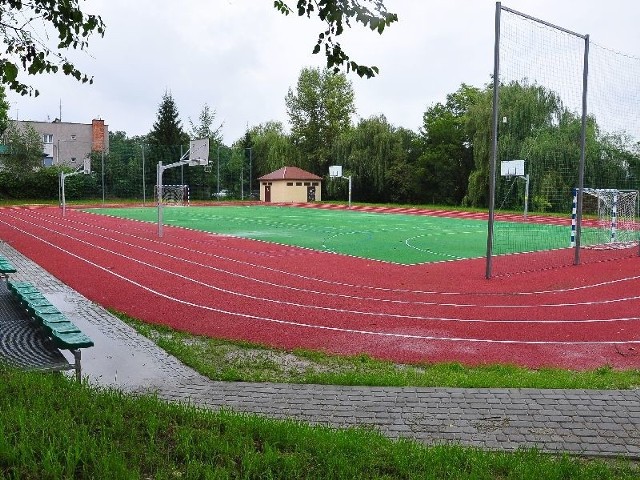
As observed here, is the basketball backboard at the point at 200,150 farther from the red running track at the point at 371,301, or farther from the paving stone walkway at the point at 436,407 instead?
the paving stone walkway at the point at 436,407

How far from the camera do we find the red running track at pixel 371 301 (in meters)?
9.53

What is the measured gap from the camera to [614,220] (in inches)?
927

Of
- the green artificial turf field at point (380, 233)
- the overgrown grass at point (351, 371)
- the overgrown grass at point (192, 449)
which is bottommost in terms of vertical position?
the overgrown grass at point (351, 371)

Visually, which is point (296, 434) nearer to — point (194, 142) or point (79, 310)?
point (79, 310)

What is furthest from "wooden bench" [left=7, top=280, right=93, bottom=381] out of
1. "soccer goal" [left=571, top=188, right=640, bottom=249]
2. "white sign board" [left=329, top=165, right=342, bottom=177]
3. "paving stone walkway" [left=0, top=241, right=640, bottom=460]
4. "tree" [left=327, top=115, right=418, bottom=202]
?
"tree" [left=327, top=115, right=418, bottom=202]

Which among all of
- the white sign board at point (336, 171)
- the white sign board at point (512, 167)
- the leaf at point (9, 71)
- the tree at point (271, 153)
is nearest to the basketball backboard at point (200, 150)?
the white sign board at point (512, 167)

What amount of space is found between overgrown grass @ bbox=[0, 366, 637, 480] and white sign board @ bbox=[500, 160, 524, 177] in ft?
97.0

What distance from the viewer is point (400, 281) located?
1537 centimetres

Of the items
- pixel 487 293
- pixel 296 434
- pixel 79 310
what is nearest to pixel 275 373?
pixel 296 434

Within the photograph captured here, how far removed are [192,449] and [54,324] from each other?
4.10 meters

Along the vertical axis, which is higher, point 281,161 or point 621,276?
point 281,161

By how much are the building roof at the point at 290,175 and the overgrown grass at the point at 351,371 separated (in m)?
49.6

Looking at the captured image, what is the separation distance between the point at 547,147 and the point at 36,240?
2357cm

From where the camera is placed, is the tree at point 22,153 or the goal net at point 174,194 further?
the goal net at point 174,194
